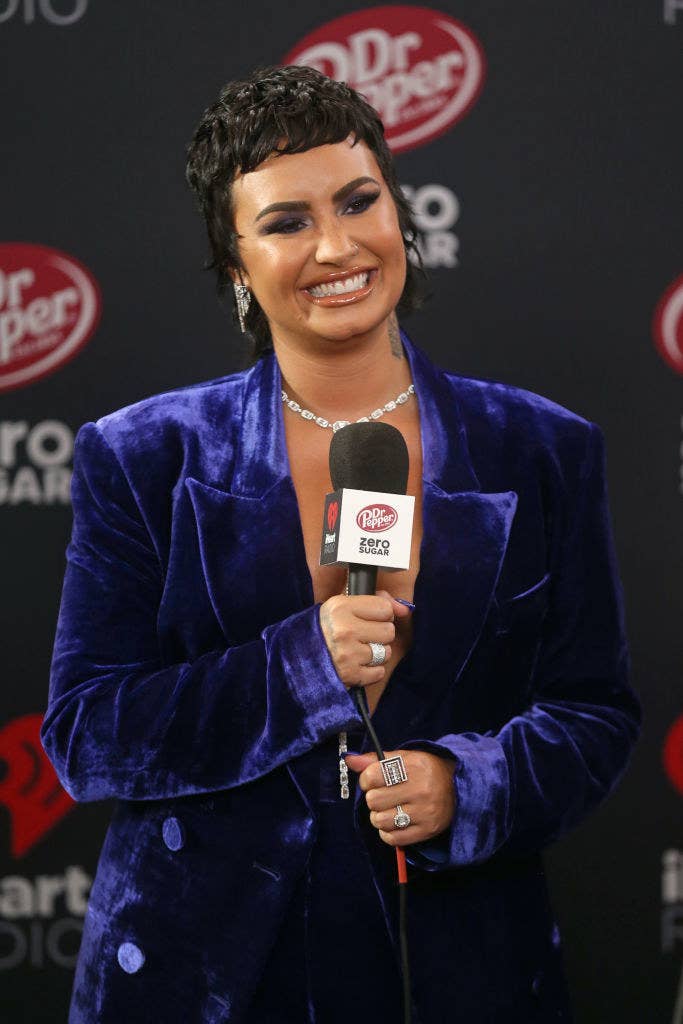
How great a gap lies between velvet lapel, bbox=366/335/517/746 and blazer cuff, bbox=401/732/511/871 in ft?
0.20

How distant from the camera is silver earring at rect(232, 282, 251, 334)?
1.61m

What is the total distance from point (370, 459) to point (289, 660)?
0.24 metres

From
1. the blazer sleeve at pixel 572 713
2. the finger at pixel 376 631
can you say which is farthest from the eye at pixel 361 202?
the finger at pixel 376 631

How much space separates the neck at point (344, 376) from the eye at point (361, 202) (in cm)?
15

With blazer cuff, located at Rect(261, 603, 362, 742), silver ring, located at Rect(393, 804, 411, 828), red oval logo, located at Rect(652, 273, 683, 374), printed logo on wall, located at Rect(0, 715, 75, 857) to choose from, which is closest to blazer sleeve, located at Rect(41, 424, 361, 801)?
blazer cuff, located at Rect(261, 603, 362, 742)

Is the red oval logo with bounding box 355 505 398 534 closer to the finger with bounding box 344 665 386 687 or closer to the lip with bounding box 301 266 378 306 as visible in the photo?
the finger with bounding box 344 665 386 687

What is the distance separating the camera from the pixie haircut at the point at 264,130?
1447 millimetres

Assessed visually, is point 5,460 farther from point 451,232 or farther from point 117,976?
point 117,976

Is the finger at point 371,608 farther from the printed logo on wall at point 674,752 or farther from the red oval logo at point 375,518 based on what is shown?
the printed logo on wall at point 674,752

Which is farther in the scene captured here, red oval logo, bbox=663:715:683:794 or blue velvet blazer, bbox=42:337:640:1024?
red oval logo, bbox=663:715:683:794

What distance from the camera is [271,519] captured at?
1476mm

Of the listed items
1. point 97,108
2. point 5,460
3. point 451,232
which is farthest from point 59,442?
point 451,232

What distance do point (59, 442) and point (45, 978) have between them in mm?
994

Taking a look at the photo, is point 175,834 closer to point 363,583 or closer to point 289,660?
point 289,660
